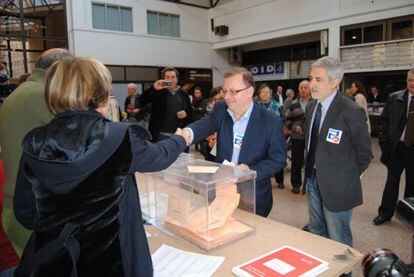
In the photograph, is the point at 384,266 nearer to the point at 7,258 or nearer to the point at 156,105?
the point at 7,258

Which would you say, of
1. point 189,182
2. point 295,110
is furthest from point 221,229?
point 295,110

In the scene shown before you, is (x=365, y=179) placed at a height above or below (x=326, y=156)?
below

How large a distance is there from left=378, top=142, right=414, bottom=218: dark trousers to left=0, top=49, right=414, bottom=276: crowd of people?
1393 millimetres

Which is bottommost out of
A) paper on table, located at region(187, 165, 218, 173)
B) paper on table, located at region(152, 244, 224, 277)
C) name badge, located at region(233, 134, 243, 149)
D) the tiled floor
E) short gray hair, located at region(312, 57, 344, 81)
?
the tiled floor

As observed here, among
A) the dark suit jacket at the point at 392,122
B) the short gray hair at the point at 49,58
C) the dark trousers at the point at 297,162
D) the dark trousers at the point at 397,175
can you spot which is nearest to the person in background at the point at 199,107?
the dark trousers at the point at 297,162

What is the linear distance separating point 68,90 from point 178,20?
12773 millimetres

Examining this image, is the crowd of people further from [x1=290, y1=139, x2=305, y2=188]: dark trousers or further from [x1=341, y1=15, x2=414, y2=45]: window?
[x1=341, y1=15, x2=414, y2=45]: window

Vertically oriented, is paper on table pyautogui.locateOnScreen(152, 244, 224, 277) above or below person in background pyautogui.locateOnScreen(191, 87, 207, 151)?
below

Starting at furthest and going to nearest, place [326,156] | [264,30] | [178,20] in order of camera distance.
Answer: [178,20], [264,30], [326,156]

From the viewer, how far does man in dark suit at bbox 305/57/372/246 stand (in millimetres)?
2021

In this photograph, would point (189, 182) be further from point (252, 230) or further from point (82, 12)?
point (82, 12)

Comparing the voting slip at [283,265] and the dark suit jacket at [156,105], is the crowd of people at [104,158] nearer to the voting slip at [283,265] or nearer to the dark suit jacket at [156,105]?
the voting slip at [283,265]

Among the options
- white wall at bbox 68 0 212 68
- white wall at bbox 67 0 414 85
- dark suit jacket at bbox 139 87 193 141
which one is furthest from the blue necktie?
white wall at bbox 68 0 212 68

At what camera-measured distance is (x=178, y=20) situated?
1291 centimetres
